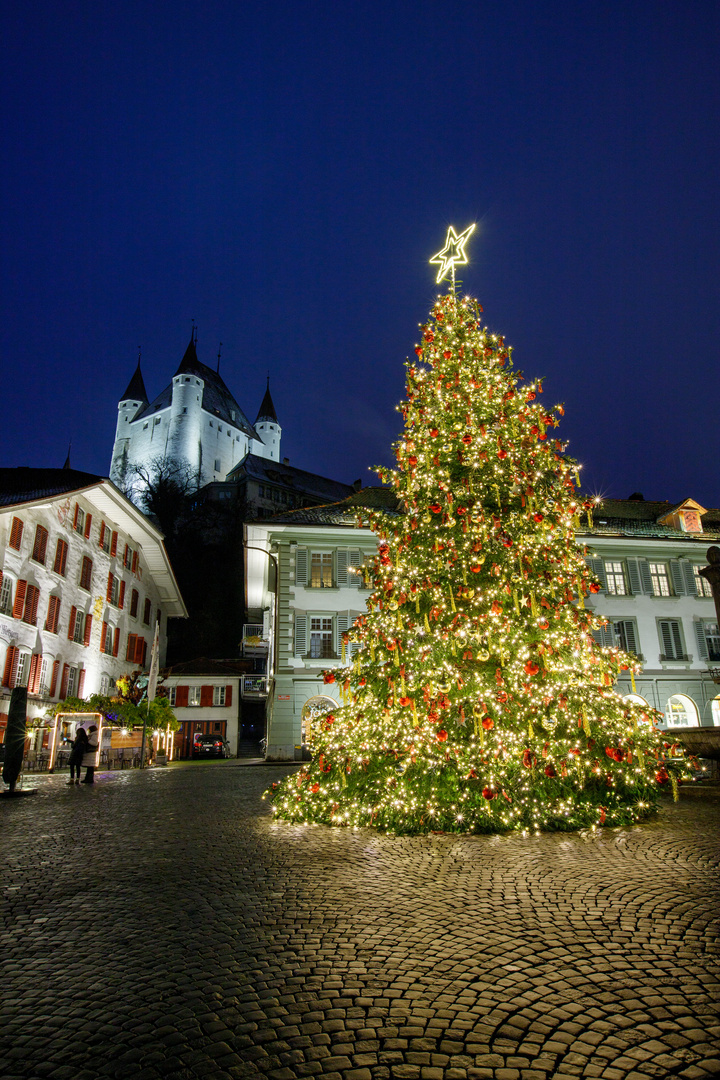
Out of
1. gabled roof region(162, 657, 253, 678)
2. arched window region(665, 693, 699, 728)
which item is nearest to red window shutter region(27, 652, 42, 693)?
gabled roof region(162, 657, 253, 678)

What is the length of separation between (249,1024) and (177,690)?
36036mm

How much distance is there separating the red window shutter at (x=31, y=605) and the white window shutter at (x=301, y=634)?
1007cm

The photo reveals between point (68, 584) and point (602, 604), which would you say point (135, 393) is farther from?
point (602, 604)

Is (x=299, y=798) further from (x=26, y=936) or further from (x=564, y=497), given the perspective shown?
(x=564, y=497)

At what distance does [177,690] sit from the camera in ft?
121

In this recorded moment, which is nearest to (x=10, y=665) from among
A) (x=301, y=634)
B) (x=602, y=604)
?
(x=301, y=634)

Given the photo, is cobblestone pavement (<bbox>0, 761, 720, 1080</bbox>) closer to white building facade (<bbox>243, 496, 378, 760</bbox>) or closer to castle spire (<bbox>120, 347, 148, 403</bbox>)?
white building facade (<bbox>243, 496, 378, 760</bbox>)

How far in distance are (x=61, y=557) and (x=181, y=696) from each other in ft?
43.7

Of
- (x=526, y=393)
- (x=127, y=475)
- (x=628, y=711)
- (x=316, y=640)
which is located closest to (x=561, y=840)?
(x=628, y=711)

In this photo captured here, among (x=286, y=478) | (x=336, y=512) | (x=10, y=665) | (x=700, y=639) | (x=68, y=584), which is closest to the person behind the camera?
(x=10, y=665)

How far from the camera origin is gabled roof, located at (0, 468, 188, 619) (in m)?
23.6

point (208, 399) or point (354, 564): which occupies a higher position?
point (208, 399)

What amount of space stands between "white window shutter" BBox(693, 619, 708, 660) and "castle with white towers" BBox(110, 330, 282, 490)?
67.9 meters

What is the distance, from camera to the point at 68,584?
27125mm
